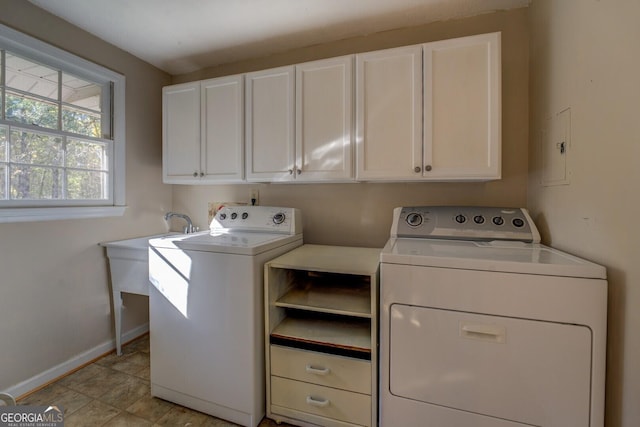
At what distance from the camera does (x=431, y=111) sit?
1471 mm

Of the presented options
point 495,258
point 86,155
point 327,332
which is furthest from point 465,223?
point 86,155

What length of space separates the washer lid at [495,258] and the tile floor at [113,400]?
3.82ft

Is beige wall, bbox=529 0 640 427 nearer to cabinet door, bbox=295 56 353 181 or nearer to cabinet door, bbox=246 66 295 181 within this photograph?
cabinet door, bbox=295 56 353 181

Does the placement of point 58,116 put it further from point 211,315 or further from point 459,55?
point 459,55

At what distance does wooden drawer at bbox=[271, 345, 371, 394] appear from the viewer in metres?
1.31

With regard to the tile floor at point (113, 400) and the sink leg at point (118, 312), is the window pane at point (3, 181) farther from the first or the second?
the tile floor at point (113, 400)

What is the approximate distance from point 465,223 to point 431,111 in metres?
0.65

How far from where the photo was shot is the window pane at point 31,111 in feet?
5.10

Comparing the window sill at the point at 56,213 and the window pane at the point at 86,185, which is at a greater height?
the window pane at the point at 86,185

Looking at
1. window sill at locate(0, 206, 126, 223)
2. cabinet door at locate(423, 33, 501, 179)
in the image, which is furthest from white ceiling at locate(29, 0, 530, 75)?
window sill at locate(0, 206, 126, 223)

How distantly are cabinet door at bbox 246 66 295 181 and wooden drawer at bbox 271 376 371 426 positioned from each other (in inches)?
46.5

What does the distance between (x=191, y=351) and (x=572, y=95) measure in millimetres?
2245

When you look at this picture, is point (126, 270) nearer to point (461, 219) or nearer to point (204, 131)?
point (204, 131)

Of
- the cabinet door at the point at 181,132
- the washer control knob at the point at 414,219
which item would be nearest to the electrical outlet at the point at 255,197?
the cabinet door at the point at 181,132
